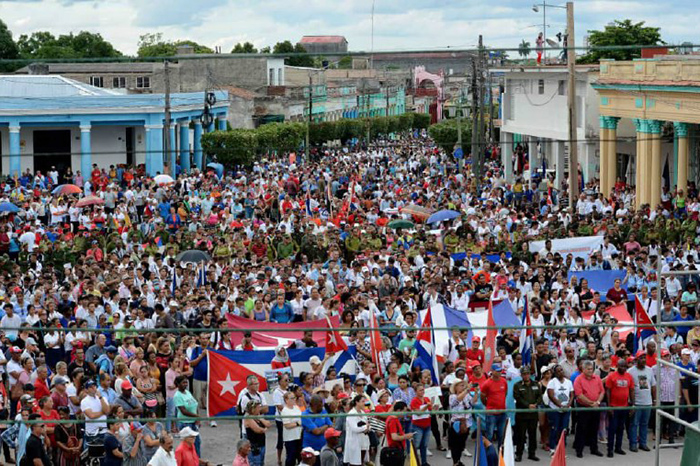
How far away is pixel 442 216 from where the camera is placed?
28.0 meters

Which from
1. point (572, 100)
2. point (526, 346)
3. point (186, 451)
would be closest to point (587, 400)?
point (526, 346)

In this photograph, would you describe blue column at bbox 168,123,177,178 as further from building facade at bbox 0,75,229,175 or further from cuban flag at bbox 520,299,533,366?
cuban flag at bbox 520,299,533,366

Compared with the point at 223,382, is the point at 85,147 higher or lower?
higher

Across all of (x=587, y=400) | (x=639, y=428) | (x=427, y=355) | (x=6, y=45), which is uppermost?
(x=6, y=45)

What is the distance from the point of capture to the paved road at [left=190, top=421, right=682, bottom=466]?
622 inches

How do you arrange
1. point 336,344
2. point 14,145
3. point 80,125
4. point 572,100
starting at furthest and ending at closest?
point 80,125
point 14,145
point 572,100
point 336,344

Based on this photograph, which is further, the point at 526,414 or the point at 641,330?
the point at 641,330

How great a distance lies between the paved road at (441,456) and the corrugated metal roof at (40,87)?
41808mm

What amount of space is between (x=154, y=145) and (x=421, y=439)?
3999 centimetres

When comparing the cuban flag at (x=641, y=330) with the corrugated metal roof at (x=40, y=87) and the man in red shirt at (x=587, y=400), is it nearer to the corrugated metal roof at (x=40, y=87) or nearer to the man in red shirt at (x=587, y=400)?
the man in red shirt at (x=587, y=400)

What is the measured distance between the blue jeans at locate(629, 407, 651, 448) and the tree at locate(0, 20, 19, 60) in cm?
7961

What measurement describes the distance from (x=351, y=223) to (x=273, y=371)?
13.0 meters

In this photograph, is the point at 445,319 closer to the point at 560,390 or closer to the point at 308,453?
the point at 560,390

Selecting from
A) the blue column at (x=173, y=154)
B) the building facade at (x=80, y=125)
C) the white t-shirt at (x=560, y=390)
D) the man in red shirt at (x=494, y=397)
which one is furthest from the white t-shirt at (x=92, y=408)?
the building facade at (x=80, y=125)
